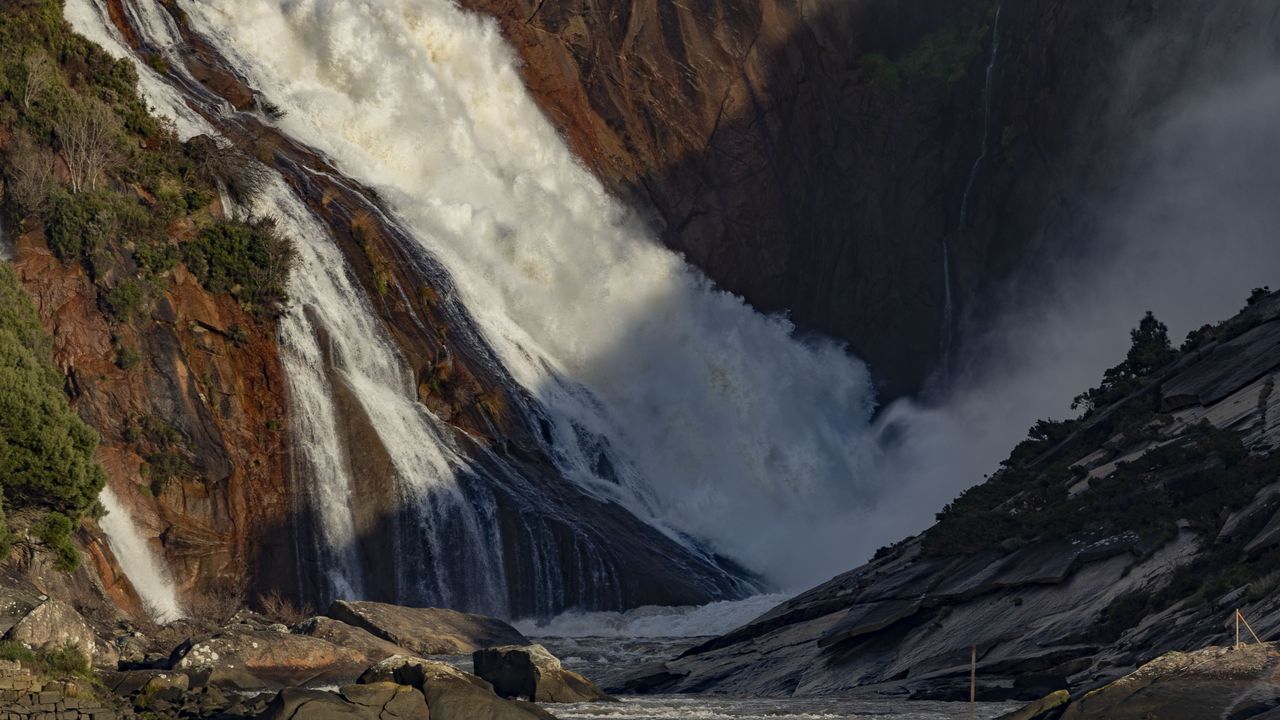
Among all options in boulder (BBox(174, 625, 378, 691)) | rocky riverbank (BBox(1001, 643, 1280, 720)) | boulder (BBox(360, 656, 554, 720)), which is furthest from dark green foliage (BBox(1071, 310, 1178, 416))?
rocky riverbank (BBox(1001, 643, 1280, 720))

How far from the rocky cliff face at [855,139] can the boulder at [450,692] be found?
51.8 m

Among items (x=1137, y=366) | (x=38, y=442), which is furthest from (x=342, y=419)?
(x=1137, y=366)

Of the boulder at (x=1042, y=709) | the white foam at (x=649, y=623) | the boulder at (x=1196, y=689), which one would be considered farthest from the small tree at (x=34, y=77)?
the boulder at (x=1196, y=689)

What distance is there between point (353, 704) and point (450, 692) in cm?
147

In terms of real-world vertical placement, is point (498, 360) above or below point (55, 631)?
above

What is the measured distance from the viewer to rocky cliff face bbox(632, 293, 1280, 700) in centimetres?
2672

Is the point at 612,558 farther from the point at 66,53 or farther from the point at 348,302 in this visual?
the point at 66,53

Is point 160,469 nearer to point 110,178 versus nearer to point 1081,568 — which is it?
point 110,178

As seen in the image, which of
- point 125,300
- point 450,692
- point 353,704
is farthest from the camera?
point 125,300

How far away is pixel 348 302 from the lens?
2189 inches

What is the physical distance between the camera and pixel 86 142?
50.1 m

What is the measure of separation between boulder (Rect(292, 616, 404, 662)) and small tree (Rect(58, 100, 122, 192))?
19.3 metres

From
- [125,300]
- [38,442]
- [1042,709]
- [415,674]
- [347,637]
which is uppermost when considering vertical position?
[125,300]

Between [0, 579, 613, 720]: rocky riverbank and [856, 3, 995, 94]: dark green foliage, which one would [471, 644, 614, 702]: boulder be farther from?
[856, 3, 995, 94]: dark green foliage
